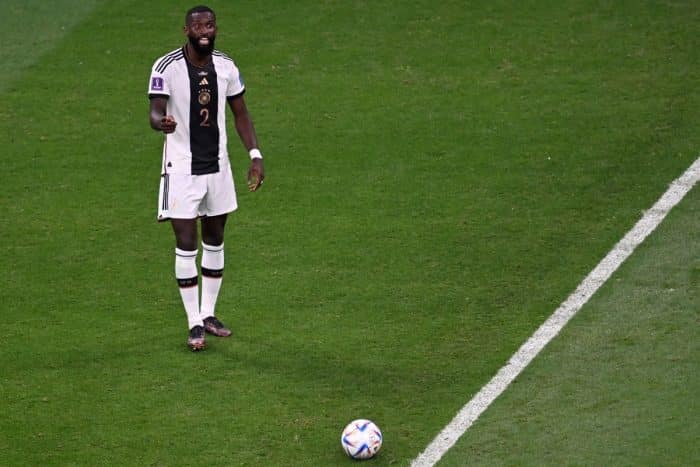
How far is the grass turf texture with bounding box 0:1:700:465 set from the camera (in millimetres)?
8069

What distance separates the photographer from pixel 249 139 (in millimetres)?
9055

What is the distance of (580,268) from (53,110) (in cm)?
584

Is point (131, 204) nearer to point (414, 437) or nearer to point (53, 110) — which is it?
point (53, 110)

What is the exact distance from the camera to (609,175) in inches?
443

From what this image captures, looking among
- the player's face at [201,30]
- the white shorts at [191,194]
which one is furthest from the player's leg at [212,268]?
the player's face at [201,30]

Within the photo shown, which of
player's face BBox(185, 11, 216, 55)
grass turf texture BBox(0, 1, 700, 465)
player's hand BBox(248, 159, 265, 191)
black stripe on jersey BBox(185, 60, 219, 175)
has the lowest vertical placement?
grass turf texture BBox(0, 1, 700, 465)

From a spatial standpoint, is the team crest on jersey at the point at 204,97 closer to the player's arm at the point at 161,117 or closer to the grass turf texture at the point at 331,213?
the player's arm at the point at 161,117

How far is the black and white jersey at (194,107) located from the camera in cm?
863

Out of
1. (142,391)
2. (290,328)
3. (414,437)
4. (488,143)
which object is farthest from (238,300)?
(488,143)

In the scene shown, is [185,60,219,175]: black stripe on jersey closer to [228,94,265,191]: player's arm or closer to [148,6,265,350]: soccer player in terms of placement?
[148,6,265,350]: soccer player

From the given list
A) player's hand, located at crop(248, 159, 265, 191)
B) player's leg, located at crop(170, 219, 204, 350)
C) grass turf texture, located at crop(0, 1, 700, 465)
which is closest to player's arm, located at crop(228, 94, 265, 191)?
player's hand, located at crop(248, 159, 265, 191)

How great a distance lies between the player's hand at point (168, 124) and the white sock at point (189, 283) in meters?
0.93

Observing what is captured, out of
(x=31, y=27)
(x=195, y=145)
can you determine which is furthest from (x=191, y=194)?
(x=31, y=27)

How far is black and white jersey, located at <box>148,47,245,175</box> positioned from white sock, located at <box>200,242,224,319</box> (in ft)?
1.96
